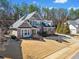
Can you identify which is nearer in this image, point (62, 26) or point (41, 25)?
point (41, 25)

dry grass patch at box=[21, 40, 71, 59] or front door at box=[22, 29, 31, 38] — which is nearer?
dry grass patch at box=[21, 40, 71, 59]

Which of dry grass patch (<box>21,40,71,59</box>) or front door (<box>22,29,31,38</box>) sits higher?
front door (<box>22,29,31,38</box>)

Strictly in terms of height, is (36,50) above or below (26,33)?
below

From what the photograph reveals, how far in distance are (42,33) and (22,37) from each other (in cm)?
1041

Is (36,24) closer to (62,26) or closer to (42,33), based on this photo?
(42,33)

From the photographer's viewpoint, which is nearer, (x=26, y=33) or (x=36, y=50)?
(x=36, y=50)

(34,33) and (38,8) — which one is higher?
(38,8)

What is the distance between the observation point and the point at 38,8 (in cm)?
10675

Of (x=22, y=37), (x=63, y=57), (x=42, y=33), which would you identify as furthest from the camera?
(x=42, y=33)

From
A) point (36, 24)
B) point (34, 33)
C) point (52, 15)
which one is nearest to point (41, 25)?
point (36, 24)

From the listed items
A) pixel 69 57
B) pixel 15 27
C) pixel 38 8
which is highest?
pixel 38 8

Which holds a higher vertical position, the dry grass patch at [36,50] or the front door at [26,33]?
the front door at [26,33]

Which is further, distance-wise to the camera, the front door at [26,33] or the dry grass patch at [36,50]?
the front door at [26,33]

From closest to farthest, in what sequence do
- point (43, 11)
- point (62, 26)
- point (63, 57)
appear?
1. point (63, 57)
2. point (62, 26)
3. point (43, 11)
